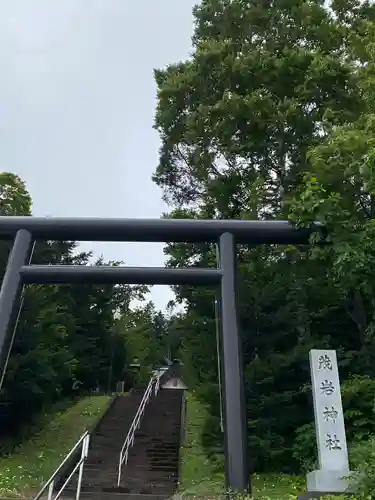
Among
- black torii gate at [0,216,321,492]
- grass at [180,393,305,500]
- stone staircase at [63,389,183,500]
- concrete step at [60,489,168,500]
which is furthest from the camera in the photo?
→ stone staircase at [63,389,183,500]

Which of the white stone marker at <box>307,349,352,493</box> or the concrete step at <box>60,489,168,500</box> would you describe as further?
the concrete step at <box>60,489,168,500</box>

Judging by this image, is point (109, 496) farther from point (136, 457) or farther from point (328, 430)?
point (328, 430)

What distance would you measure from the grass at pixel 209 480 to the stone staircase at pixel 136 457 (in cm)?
27

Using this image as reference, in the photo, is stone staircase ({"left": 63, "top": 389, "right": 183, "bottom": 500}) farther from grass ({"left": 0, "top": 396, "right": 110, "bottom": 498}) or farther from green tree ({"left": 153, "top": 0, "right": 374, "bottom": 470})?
green tree ({"left": 153, "top": 0, "right": 374, "bottom": 470})

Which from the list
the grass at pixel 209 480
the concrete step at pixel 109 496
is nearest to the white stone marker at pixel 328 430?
the grass at pixel 209 480

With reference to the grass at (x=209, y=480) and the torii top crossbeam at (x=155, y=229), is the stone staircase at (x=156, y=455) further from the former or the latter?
the torii top crossbeam at (x=155, y=229)

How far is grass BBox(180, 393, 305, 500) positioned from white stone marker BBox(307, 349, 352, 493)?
8.04 ft

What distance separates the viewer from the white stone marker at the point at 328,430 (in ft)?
20.1

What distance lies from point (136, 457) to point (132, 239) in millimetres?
6537

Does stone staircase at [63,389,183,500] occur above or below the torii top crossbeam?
below

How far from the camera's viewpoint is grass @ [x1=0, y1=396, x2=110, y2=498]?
10.5m

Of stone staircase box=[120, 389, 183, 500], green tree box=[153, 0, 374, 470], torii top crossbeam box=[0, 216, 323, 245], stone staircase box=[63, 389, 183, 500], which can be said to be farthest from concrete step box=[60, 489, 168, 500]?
torii top crossbeam box=[0, 216, 323, 245]

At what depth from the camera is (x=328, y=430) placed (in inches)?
259

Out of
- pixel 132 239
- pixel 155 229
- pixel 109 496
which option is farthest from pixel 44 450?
pixel 155 229
